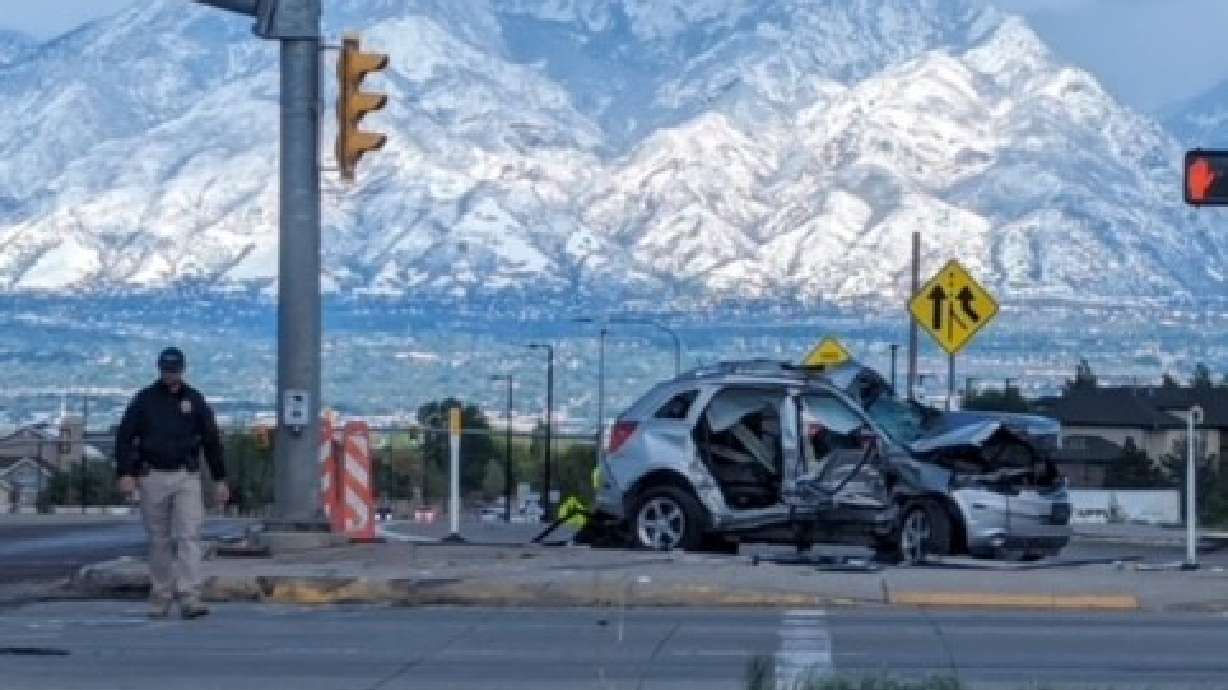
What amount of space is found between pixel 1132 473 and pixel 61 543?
52.8 m

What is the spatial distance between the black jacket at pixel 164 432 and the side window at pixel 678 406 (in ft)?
19.9

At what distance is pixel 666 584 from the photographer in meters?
21.6

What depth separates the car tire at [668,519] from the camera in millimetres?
25156

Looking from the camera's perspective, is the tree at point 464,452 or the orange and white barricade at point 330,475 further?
the tree at point 464,452

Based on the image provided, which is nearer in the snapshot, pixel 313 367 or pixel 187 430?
pixel 187 430

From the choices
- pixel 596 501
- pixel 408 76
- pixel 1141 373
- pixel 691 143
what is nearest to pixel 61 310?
pixel 408 76

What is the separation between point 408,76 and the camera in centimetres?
9369

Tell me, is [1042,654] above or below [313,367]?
below

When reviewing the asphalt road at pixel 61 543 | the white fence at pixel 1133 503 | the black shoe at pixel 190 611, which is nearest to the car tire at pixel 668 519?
the asphalt road at pixel 61 543

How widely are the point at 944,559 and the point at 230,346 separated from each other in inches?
1930

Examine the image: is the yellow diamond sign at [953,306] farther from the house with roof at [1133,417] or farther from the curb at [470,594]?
the house with roof at [1133,417]

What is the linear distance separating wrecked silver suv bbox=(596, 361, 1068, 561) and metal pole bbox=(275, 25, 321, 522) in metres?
2.73

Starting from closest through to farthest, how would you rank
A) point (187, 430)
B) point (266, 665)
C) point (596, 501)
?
point (266, 665), point (187, 430), point (596, 501)

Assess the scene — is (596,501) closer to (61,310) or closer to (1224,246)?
(61,310)
